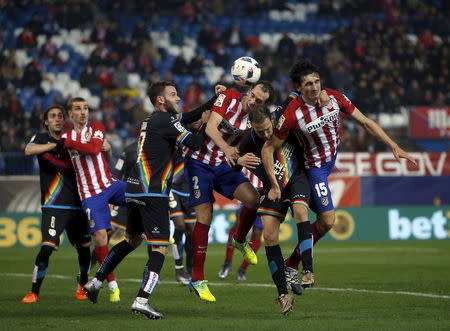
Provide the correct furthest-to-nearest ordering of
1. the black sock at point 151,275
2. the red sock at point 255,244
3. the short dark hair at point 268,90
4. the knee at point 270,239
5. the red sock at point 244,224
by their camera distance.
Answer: the red sock at point 255,244 < the red sock at point 244,224 < the short dark hair at point 268,90 < the knee at point 270,239 < the black sock at point 151,275

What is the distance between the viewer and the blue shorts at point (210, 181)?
10250mm

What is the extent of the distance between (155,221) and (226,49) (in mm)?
20209

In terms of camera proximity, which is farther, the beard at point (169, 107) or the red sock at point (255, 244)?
the red sock at point (255, 244)

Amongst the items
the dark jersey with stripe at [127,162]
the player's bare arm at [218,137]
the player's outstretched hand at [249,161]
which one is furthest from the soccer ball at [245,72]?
the dark jersey with stripe at [127,162]

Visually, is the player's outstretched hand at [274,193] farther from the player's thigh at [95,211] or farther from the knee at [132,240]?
the player's thigh at [95,211]

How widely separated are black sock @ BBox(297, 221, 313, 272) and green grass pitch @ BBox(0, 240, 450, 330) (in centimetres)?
46

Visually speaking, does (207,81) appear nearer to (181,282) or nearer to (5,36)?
(5,36)

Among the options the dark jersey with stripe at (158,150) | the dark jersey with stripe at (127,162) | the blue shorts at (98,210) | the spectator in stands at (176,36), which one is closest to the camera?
the dark jersey with stripe at (158,150)

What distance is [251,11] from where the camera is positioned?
1170 inches

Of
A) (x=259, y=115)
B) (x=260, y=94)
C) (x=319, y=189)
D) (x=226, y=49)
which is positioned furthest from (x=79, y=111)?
(x=226, y=49)

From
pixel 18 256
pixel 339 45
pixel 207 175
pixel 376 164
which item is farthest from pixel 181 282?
pixel 339 45

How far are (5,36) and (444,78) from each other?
13301 mm

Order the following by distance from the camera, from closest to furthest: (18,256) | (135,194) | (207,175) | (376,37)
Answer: (135,194) → (207,175) → (18,256) → (376,37)

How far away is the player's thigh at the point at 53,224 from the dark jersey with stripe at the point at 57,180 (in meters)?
0.07
